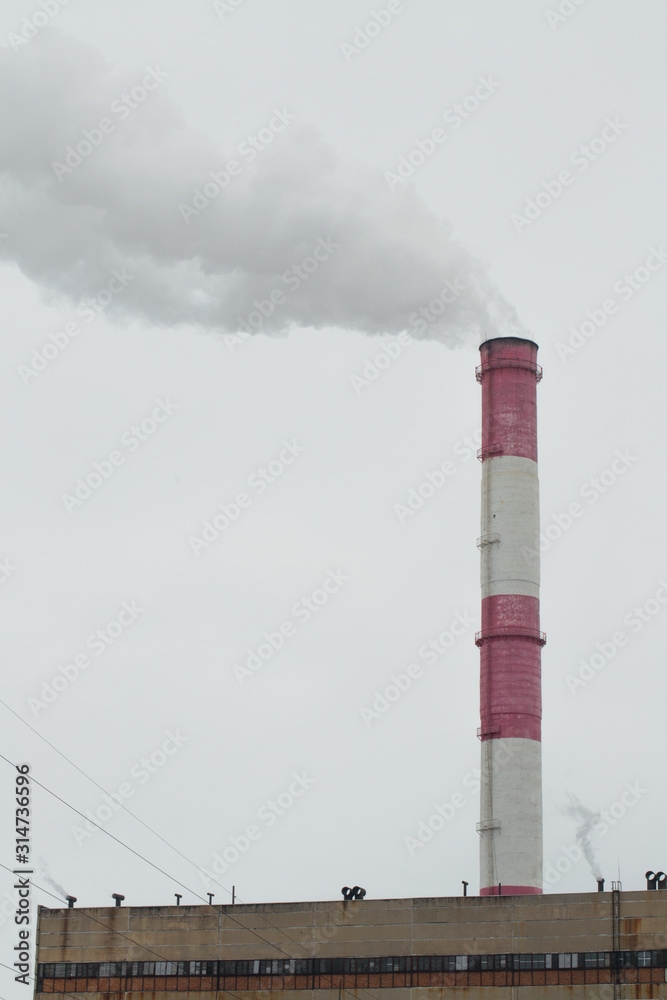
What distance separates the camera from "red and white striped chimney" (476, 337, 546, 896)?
58875 millimetres

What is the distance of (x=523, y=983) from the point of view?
50.9 m

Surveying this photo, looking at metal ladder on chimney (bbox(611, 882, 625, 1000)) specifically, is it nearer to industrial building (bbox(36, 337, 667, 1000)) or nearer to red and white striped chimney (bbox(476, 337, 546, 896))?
industrial building (bbox(36, 337, 667, 1000))

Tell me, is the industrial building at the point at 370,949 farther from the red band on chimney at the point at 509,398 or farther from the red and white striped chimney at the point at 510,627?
the red band on chimney at the point at 509,398

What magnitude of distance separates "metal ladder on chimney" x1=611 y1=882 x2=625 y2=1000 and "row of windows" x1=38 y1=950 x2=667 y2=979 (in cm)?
6

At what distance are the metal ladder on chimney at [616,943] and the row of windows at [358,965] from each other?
0.06 meters

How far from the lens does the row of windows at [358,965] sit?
50281 mm

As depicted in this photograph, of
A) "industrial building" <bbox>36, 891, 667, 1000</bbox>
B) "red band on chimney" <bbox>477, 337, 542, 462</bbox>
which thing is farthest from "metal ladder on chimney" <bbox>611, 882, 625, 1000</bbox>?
"red band on chimney" <bbox>477, 337, 542, 462</bbox>

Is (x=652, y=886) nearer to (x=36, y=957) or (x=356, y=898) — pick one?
(x=356, y=898)

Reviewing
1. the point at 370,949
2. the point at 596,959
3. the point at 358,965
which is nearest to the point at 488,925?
the point at 596,959

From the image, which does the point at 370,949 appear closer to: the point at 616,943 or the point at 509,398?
the point at 616,943

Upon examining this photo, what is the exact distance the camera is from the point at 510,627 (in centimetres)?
6016

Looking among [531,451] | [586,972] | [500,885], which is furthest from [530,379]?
[586,972]

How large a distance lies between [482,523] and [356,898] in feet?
53.3

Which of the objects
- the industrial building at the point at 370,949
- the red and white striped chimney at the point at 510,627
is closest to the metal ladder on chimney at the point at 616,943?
the industrial building at the point at 370,949
